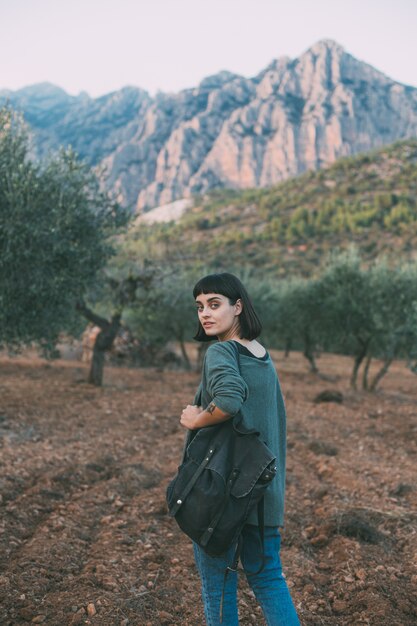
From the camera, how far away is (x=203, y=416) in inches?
95.6

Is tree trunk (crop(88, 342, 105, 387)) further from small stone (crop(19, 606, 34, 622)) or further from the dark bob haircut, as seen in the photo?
the dark bob haircut

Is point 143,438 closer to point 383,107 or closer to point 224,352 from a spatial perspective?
point 224,352

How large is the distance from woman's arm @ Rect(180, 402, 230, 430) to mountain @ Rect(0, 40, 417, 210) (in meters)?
169

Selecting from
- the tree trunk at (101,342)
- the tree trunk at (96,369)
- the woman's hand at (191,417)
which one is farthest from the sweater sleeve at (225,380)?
the tree trunk at (96,369)

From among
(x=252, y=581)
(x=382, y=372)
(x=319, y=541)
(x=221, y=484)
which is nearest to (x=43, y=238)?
(x=319, y=541)

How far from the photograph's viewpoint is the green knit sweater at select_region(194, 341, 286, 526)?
2314 mm

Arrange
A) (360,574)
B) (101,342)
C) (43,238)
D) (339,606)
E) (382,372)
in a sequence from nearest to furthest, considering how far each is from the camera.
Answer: (339,606)
(360,574)
(43,238)
(101,342)
(382,372)

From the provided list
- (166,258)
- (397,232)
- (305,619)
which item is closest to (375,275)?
(166,258)

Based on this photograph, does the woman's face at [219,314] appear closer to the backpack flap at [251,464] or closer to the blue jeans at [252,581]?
the backpack flap at [251,464]

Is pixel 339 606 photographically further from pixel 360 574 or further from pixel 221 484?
pixel 221 484

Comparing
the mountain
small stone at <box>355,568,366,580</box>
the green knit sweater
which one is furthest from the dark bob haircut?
the mountain

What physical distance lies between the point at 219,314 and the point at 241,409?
0.54m

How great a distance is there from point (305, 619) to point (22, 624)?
6.94 feet

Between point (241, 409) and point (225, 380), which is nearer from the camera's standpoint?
point (225, 380)
